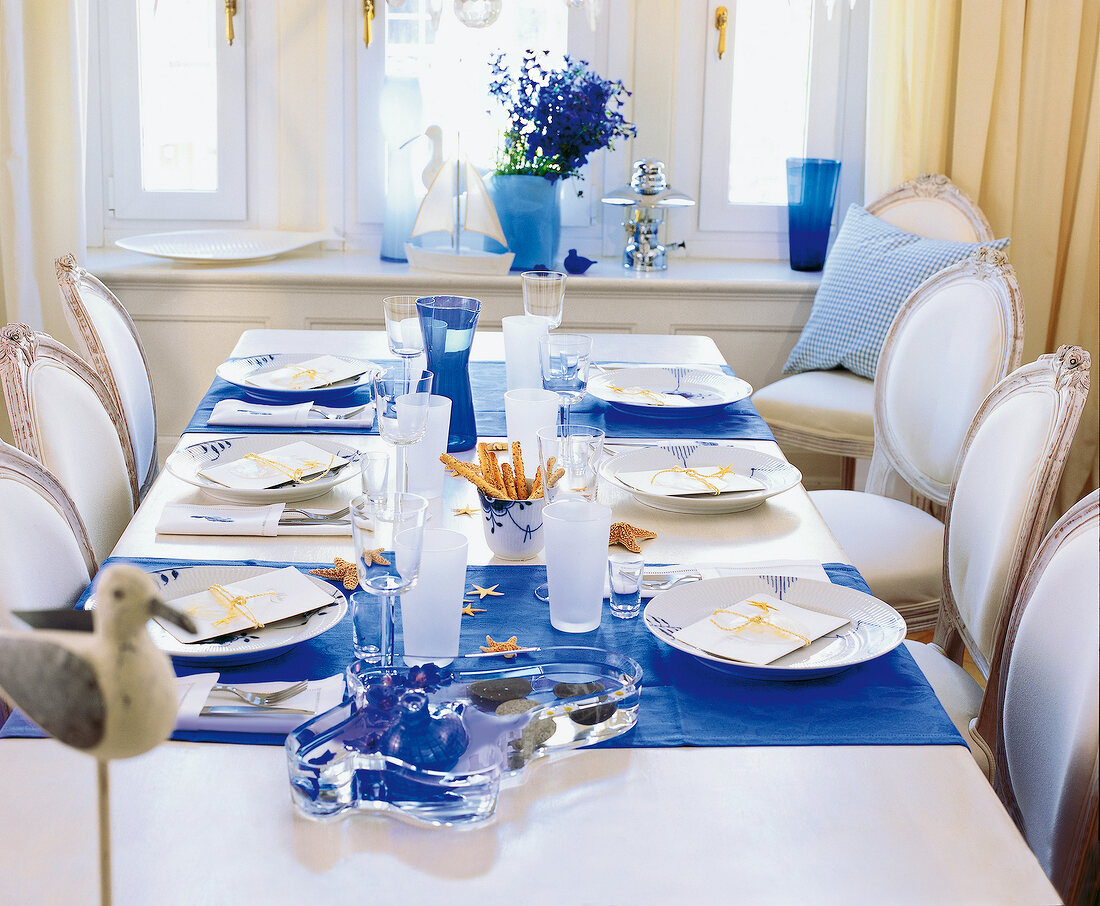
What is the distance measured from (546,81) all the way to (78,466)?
208cm

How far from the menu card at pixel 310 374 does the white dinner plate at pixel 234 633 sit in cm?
78

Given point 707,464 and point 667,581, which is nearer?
point 667,581

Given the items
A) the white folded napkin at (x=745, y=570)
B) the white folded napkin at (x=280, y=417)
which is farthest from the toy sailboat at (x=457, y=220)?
the white folded napkin at (x=745, y=570)

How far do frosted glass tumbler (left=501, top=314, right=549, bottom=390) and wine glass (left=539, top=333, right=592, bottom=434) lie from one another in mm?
130

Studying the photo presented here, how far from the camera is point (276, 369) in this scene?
80.8 inches

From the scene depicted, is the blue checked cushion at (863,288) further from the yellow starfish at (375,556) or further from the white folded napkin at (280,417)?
the yellow starfish at (375,556)

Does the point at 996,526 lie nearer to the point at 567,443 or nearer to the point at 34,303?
the point at 567,443

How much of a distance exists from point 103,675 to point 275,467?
3.52 ft

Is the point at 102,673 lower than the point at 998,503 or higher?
higher

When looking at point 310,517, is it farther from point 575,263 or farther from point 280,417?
point 575,263

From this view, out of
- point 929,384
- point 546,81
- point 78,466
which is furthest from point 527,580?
point 546,81

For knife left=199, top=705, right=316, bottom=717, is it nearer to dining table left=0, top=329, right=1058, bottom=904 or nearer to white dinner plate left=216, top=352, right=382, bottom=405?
dining table left=0, top=329, right=1058, bottom=904

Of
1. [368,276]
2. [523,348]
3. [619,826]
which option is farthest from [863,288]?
[619,826]

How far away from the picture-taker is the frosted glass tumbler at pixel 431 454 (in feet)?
4.80
